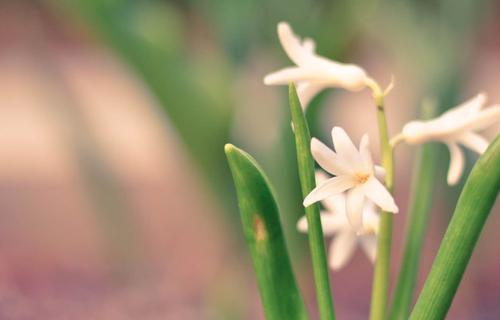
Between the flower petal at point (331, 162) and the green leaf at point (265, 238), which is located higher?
the flower petal at point (331, 162)

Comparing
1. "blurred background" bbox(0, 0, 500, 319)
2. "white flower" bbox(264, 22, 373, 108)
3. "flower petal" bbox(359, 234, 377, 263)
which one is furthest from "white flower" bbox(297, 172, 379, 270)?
"blurred background" bbox(0, 0, 500, 319)

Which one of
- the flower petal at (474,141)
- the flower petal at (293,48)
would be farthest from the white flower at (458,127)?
the flower petal at (293,48)

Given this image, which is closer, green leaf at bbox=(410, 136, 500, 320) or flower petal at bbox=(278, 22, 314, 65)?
green leaf at bbox=(410, 136, 500, 320)

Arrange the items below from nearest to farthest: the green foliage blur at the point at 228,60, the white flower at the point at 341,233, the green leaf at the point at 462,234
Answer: the green leaf at the point at 462,234 < the white flower at the point at 341,233 < the green foliage blur at the point at 228,60

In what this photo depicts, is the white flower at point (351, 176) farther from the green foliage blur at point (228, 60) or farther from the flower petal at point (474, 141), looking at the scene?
the green foliage blur at point (228, 60)

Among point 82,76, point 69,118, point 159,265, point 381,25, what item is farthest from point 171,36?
point 82,76

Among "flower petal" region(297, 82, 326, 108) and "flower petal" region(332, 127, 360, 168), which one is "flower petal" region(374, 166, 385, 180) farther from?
"flower petal" region(297, 82, 326, 108)

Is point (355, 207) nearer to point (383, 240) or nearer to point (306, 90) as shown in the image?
point (383, 240)
